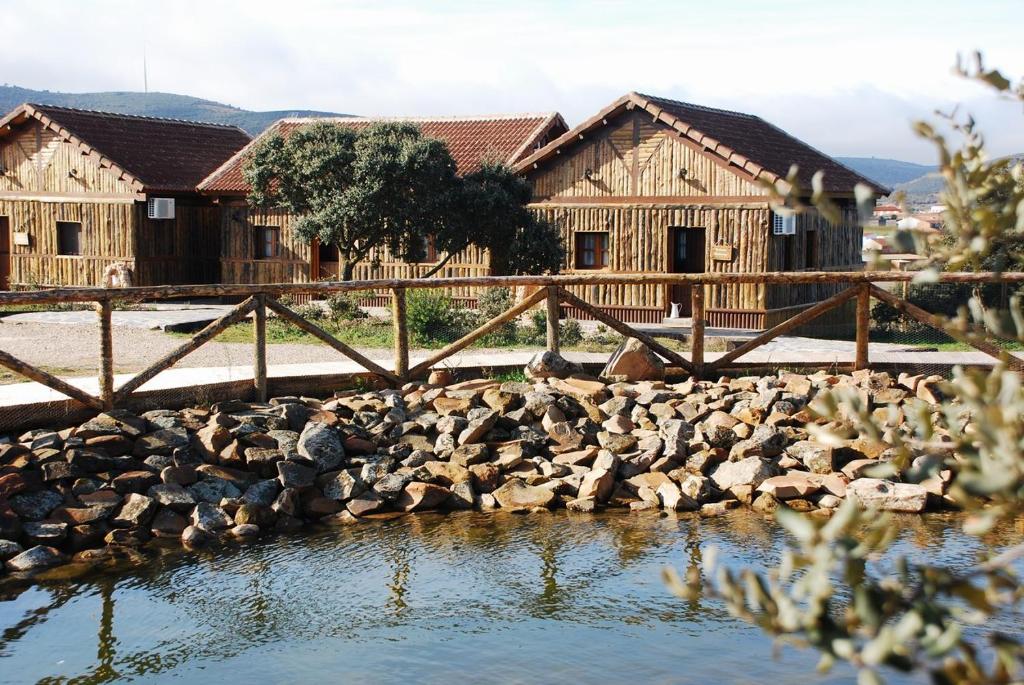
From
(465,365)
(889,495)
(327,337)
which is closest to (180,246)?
(465,365)

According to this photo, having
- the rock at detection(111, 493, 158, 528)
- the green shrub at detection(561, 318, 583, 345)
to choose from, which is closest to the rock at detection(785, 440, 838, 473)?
the rock at detection(111, 493, 158, 528)

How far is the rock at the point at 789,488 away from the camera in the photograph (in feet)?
35.9

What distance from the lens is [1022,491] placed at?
2.67 metres

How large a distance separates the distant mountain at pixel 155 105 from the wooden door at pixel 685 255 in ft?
414

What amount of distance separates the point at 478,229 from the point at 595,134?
364cm

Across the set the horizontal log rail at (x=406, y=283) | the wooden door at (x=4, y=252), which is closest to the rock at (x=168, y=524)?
the horizontal log rail at (x=406, y=283)

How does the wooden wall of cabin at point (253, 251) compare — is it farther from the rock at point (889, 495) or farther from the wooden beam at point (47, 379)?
the rock at point (889, 495)

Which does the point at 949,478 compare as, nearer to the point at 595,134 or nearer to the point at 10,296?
the point at 10,296

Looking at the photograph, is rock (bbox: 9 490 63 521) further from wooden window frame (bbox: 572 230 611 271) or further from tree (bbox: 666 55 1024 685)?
wooden window frame (bbox: 572 230 611 271)

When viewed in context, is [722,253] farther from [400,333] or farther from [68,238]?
[68,238]

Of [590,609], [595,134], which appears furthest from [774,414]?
[595,134]

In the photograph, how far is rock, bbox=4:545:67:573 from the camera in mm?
9320

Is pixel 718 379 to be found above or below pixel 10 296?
below

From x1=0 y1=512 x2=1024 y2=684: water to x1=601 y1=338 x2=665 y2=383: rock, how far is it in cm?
299
